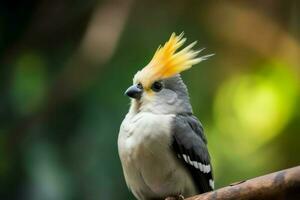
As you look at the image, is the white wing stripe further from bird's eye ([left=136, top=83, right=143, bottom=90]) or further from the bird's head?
bird's eye ([left=136, top=83, right=143, bottom=90])

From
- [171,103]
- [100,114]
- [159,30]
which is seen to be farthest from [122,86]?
[171,103]

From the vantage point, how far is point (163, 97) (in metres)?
4.25

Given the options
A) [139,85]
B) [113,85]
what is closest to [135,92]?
[139,85]

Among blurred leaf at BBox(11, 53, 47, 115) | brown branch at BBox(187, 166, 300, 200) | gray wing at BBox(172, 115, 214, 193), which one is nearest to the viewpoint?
brown branch at BBox(187, 166, 300, 200)

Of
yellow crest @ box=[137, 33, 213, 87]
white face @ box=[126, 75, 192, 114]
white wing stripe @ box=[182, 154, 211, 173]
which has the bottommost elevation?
white wing stripe @ box=[182, 154, 211, 173]

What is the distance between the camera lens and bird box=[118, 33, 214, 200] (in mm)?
3957

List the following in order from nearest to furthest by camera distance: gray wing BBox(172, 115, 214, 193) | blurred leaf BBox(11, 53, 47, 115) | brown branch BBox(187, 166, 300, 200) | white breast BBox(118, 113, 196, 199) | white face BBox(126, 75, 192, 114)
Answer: brown branch BBox(187, 166, 300, 200) → white breast BBox(118, 113, 196, 199) → gray wing BBox(172, 115, 214, 193) → white face BBox(126, 75, 192, 114) → blurred leaf BBox(11, 53, 47, 115)

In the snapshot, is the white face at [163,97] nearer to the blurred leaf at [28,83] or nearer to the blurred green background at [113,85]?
the blurred green background at [113,85]

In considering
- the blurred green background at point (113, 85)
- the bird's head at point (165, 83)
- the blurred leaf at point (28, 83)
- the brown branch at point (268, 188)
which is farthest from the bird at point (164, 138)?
the blurred leaf at point (28, 83)

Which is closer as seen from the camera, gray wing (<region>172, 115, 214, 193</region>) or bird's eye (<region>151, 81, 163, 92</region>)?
gray wing (<region>172, 115, 214, 193</region>)

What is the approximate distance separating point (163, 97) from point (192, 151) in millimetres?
348

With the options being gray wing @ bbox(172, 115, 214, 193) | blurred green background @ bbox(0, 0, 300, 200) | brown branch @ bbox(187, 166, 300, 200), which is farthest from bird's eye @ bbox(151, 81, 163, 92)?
blurred green background @ bbox(0, 0, 300, 200)

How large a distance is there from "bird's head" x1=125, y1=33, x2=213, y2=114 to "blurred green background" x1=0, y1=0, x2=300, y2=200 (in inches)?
72.9

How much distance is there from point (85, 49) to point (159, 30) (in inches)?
28.6
